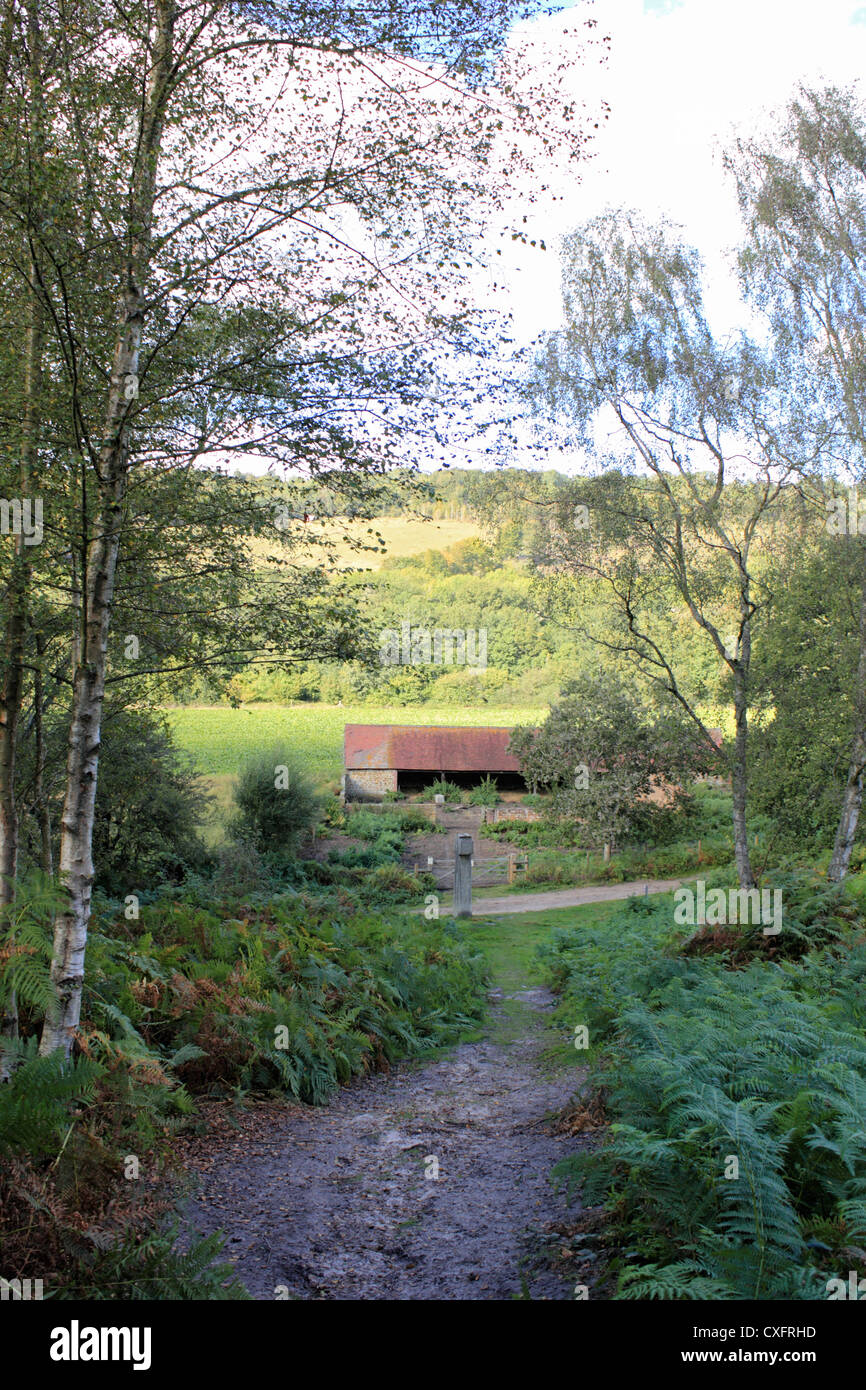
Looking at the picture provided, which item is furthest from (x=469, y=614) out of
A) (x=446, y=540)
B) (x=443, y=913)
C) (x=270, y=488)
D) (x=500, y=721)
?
(x=270, y=488)

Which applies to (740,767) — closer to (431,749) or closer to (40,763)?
(40,763)

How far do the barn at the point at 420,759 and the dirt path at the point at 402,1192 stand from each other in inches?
1268

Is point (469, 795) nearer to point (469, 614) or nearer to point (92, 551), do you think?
point (469, 614)

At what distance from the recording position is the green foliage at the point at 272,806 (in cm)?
2866

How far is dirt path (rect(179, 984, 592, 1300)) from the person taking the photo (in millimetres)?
4645

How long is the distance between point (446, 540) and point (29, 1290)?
97254mm

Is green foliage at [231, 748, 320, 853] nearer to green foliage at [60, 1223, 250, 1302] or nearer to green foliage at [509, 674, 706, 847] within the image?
green foliage at [509, 674, 706, 847]

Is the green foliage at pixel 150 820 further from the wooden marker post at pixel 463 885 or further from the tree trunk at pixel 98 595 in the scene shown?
the tree trunk at pixel 98 595

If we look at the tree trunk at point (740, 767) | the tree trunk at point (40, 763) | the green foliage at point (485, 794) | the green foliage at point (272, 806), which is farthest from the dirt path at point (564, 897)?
the tree trunk at point (40, 763)

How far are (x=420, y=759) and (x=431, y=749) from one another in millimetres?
857

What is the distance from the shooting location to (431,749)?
138 feet

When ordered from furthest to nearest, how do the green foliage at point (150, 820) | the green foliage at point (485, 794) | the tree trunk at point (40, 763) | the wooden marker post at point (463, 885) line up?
the green foliage at point (485, 794) → the wooden marker post at point (463, 885) → the green foliage at point (150, 820) → the tree trunk at point (40, 763)

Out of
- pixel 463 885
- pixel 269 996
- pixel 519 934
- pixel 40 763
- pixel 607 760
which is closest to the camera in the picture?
pixel 269 996

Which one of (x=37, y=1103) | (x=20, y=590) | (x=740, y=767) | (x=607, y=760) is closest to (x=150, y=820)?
(x=740, y=767)
